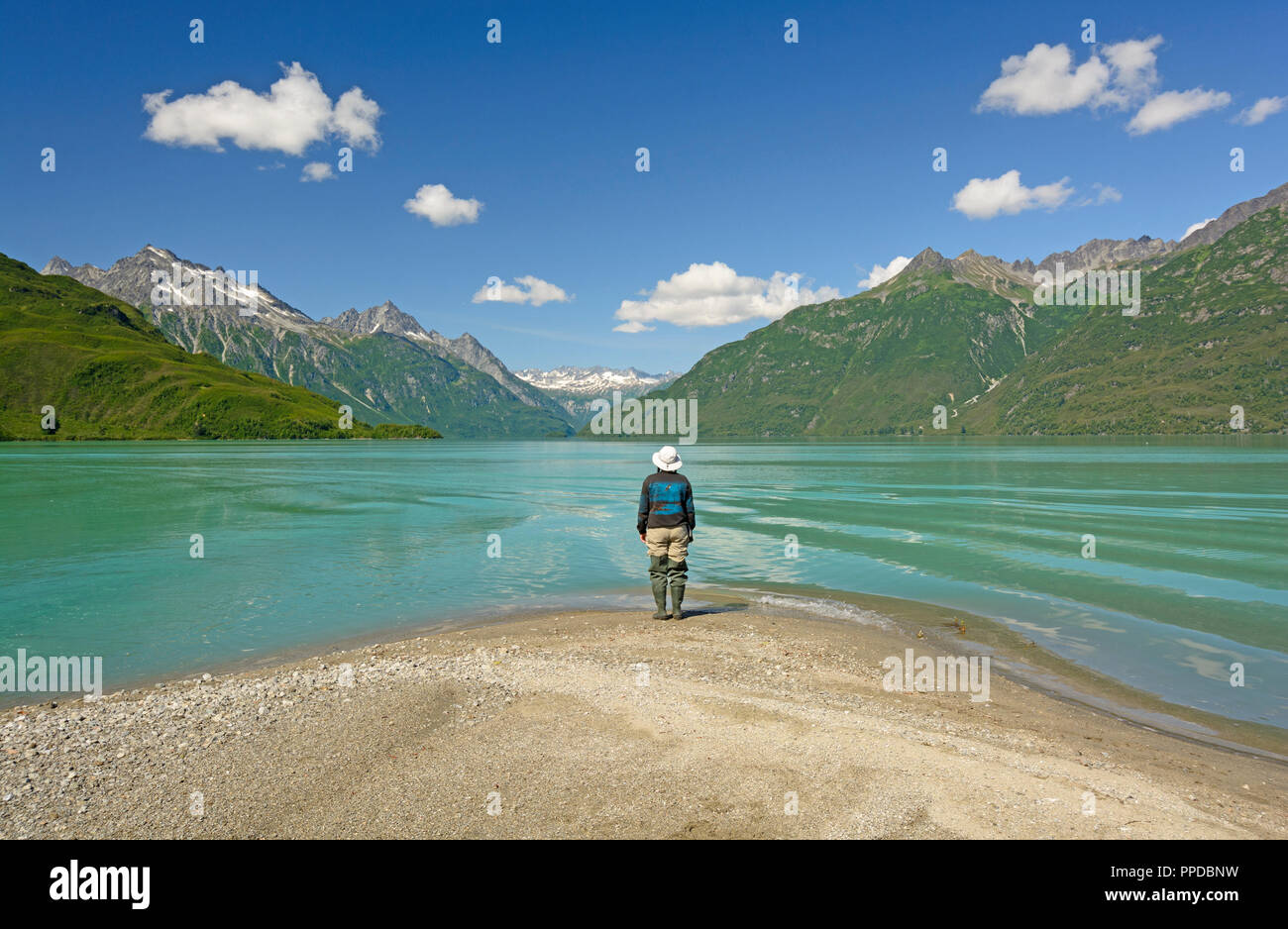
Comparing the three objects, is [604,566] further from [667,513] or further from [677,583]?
[667,513]

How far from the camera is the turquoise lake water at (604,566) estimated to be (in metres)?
19.0

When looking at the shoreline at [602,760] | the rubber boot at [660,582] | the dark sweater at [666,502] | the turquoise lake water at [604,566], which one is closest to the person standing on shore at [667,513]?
the dark sweater at [666,502]

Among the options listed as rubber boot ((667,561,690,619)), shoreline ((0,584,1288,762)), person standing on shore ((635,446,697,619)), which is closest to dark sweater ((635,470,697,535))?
person standing on shore ((635,446,697,619))

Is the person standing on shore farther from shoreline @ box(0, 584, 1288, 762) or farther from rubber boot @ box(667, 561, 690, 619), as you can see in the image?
shoreline @ box(0, 584, 1288, 762)

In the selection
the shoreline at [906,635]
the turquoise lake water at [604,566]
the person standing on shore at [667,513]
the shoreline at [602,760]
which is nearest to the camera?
the shoreline at [602,760]

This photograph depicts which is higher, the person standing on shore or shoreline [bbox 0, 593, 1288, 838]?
the person standing on shore

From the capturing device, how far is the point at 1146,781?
982 centimetres

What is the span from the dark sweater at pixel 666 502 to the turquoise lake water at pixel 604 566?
598 centimetres

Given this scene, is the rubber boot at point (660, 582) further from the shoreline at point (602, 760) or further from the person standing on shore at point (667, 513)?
the shoreline at point (602, 760)

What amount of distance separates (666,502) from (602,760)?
33.1 ft

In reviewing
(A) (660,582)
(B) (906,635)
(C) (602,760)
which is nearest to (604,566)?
(A) (660,582)

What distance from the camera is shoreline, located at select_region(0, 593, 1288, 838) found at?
27.6 ft

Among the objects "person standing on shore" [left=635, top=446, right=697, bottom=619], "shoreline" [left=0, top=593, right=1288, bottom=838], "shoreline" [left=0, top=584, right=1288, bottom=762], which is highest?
"person standing on shore" [left=635, top=446, right=697, bottom=619]

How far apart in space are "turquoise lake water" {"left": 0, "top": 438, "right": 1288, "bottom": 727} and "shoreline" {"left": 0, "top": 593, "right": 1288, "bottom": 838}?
4667 millimetres
